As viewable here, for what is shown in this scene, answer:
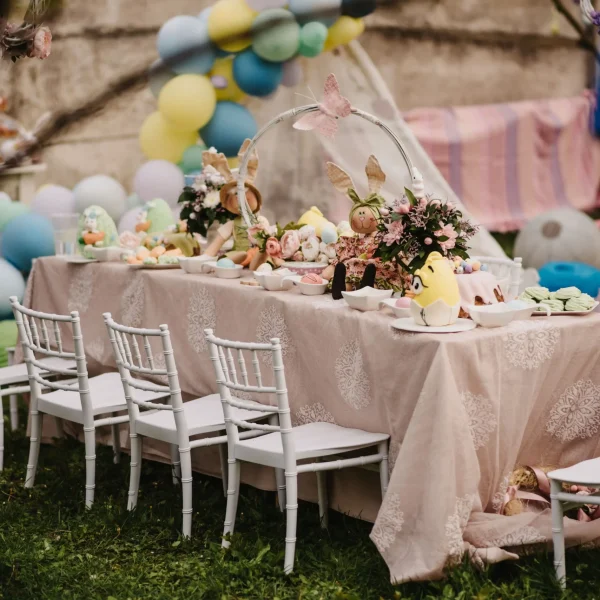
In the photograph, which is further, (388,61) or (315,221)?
(388,61)

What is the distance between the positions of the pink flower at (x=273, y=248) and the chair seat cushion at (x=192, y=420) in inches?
22.1

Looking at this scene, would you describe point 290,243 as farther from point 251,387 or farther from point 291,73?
point 291,73

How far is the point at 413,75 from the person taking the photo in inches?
350

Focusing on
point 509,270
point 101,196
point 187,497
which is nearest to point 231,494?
point 187,497

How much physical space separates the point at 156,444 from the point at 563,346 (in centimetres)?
168

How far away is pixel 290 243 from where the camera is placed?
3.61m

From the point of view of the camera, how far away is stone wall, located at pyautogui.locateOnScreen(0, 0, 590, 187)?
819 centimetres

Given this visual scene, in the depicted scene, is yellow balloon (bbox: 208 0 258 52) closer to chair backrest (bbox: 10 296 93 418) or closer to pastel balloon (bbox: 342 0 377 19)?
pastel balloon (bbox: 342 0 377 19)

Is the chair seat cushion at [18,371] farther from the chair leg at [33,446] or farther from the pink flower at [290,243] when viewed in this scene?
the pink flower at [290,243]

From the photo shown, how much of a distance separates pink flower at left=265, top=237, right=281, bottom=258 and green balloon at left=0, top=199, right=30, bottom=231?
2489 mm

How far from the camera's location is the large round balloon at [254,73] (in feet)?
18.7

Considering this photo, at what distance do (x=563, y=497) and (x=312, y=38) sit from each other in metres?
3.76

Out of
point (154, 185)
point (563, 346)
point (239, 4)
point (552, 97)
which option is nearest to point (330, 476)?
point (563, 346)

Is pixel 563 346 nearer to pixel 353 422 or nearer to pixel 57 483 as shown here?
pixel 353 422
